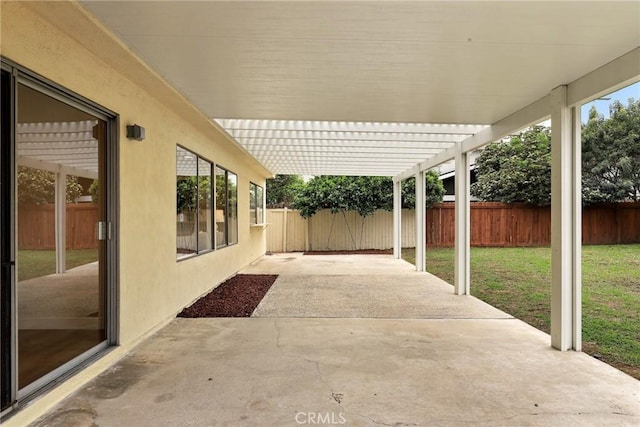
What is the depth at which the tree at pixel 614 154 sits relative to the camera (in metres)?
15.0

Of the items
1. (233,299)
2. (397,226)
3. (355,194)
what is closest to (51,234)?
(233,299)

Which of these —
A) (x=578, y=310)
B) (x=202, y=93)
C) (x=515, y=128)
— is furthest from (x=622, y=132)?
(x=202, y=93)

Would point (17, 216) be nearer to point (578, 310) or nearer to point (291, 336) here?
point (291, 336)

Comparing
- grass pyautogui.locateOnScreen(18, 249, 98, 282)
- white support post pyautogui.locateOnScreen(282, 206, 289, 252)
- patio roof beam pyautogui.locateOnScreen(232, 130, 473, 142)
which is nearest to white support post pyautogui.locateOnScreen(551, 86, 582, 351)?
patio roof beam pyautogui.locateOnScreen(232, 130, 473, 142)

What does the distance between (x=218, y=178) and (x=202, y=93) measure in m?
3.25

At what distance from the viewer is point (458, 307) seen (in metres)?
5.99

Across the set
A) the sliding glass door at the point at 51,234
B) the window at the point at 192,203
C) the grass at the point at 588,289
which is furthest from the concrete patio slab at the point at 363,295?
the sliding glass door at the point at 51,234

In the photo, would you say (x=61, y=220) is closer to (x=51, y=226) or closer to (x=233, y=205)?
(x=51, y=226)

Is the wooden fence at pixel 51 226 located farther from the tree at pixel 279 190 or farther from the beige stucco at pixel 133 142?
the tree at pixel 279 190

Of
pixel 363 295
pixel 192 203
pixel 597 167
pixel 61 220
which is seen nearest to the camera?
pixel 61 220

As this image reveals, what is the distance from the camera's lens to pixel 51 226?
9.87ft

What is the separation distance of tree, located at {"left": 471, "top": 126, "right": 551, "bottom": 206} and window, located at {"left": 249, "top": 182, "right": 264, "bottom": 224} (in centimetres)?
1026

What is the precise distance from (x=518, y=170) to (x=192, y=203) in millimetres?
14743

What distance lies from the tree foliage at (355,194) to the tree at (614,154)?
255 inches
